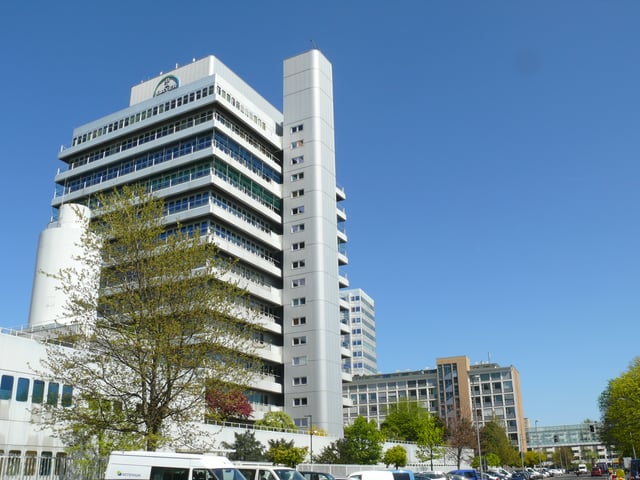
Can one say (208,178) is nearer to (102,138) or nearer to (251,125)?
(251,125)

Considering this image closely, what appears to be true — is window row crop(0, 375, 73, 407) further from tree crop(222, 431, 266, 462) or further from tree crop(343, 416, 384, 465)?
tree crop(343, 416, 384, 465)

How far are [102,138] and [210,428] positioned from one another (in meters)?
45.3

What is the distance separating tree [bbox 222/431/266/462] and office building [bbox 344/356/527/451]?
106950 millimetres

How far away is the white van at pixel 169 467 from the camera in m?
20.4

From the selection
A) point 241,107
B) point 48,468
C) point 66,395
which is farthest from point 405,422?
point 48,468

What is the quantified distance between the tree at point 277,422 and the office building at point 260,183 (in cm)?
583

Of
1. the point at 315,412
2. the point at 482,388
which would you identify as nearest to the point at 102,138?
the point at 315,412

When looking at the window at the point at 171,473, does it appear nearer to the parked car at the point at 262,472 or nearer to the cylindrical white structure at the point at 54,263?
the parked car at the point at 262,472

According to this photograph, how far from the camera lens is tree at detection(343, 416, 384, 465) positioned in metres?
56.8

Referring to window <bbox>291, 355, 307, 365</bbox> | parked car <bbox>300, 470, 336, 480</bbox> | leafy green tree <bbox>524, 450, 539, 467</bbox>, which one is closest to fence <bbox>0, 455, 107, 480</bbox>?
parked car <bbox>300, 470, 336, 480</bbox>

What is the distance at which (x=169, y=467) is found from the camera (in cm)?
2059

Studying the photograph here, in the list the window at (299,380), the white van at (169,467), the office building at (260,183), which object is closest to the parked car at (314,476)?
the white van at (169,467)

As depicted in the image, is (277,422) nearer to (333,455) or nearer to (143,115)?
(333,455)

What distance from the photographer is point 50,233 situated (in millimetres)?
51688
